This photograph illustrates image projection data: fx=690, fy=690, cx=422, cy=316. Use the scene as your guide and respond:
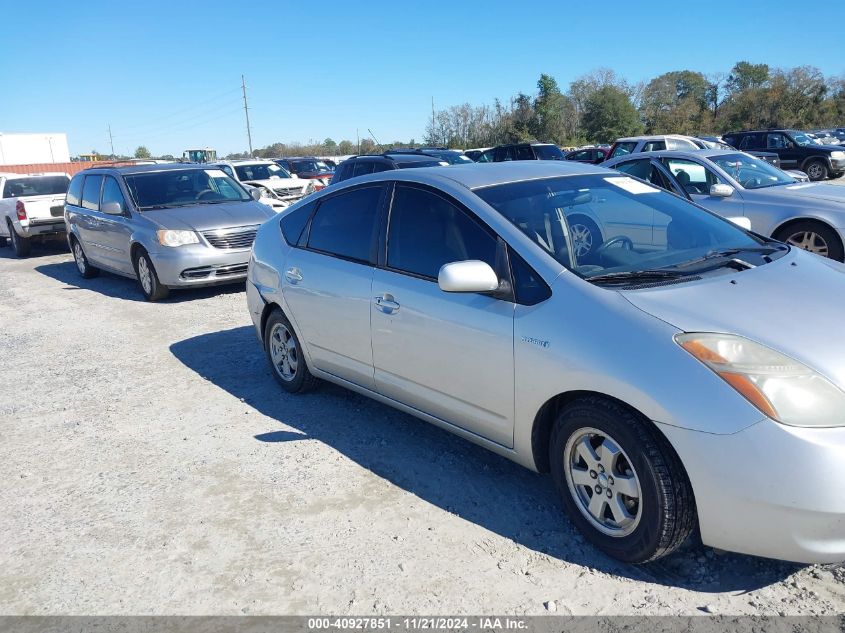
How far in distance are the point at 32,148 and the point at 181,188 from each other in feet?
189

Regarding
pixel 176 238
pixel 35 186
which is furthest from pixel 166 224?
pixel 35 186

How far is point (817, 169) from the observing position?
77.5ft

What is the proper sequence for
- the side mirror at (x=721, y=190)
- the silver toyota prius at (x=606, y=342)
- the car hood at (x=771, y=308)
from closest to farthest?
the silver toyota prius at (x=606, y=342)
the car hood at (x=771, y=308)
the side mirror at (x=721, y=190)

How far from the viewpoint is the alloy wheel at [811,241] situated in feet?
25.1

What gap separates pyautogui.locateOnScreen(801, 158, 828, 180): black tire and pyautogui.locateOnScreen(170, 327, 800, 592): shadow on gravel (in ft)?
77.0

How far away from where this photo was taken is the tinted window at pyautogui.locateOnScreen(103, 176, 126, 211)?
385 inches

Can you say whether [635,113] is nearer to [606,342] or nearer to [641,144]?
[641,144]

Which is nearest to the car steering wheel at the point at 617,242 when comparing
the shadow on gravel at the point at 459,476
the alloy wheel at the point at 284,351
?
the shadow on gravel at the point at 459,476

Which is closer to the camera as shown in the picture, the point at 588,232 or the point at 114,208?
the point at 588,232

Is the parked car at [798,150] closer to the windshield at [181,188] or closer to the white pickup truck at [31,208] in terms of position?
the windshield at [181,188]

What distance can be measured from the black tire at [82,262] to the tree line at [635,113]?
153 feet

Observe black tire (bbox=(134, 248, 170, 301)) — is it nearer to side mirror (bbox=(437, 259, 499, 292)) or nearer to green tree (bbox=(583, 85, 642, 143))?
side mirror (bbox=(437, 259, 499, 292))

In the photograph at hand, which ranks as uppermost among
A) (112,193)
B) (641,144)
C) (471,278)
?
(641,144)

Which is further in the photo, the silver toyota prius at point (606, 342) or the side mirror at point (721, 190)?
the side mirror at point (721, 190)
